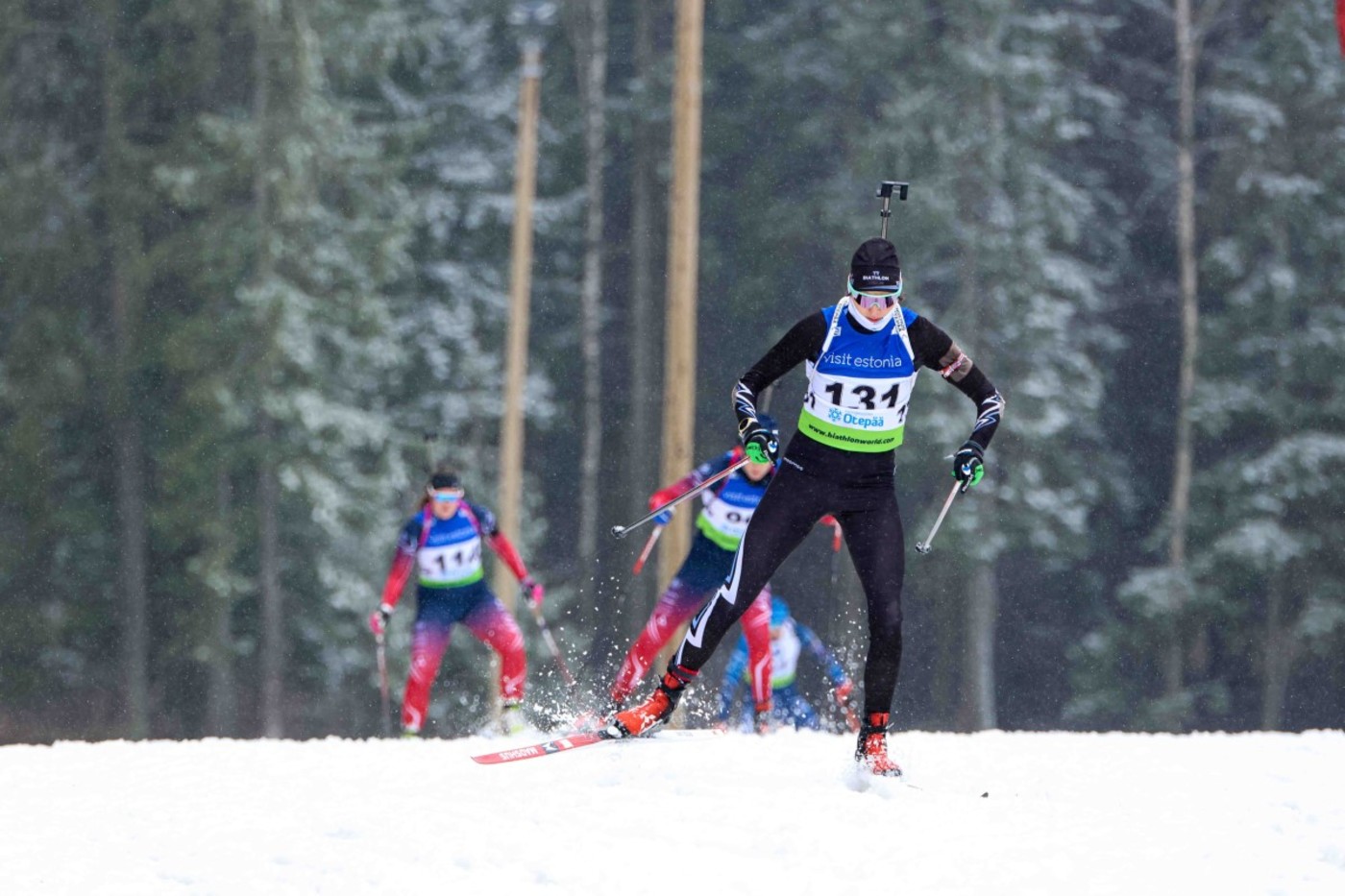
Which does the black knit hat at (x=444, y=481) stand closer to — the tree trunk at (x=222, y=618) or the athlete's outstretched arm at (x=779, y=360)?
the athlete's outstretched arm at (x=779, y=360)

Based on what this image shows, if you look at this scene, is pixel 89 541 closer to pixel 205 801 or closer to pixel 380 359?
pixel 380 359

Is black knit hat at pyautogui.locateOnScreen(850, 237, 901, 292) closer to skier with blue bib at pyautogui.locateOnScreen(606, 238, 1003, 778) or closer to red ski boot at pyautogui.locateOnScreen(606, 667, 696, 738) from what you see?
skier with blue bib at pyautogui.locateOnScreen(606, 238, 1003, 778)

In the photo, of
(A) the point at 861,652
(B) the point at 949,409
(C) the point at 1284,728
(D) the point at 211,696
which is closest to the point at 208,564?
(D) the point at 211,696

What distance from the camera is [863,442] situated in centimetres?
695

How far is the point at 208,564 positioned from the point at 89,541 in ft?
9.71

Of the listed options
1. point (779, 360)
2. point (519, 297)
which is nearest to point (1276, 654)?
point (519, 297)

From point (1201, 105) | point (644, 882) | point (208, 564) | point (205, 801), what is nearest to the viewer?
point (644, 882)

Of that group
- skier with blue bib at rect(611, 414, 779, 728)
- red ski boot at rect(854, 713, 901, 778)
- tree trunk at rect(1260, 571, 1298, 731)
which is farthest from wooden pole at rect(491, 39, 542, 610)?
tree trunk at rect(1260, 571, 1298, 731)

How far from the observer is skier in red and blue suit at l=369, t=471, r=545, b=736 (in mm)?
10914

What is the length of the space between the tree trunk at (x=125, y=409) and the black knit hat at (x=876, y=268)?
1753 centimetres

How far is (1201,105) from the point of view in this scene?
28.2 m

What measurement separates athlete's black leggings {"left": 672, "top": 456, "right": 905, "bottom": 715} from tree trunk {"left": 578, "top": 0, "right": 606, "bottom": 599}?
67.8ft

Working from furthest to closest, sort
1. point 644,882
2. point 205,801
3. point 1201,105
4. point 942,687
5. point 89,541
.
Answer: point 1201,105
point 942,687
point 89,541
point 205,801
point 644,882

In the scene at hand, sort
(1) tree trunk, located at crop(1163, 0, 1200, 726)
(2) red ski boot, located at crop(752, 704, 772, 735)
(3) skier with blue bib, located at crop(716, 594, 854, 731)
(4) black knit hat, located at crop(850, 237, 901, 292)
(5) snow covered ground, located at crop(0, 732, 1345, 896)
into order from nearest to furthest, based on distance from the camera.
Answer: (5) snow covered ground, located at crop(0, 732, 1345, 896), (4) black knit hat, located at crop(850, 237, 901, 292), (2) red ski boot, located at crop(752, 704, 772, 735), (3) skier with blue bib, located at crop(716, 594, 854, 731), (1) tree trunk, located at crop(1163, 0, 1200, 726)
